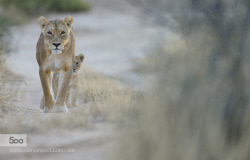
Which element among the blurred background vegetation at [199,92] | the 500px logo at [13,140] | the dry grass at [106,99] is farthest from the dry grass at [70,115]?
the blurred background vegetation at [199,92]

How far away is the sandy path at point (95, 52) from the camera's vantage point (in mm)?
5172

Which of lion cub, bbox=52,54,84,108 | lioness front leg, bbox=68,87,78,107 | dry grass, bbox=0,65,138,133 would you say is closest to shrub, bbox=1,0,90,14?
lion cub, bbox=52,54,84,108

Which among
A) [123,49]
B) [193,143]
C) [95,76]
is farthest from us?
[123,49]

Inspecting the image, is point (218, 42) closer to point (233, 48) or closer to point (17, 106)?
point (233, 48)

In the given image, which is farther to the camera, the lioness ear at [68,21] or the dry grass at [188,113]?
the lioness ear at [68,21]

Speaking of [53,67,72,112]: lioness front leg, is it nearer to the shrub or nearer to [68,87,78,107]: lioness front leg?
[68,87,78,107]: lioness front leg

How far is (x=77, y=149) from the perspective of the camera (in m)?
5.12

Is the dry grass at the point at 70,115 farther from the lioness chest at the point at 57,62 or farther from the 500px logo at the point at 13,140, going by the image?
the lioness chest at the point at 57,62

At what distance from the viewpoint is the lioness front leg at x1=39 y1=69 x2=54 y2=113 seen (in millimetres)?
6738

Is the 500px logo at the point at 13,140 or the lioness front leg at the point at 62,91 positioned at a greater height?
the lioness front leg at the point at 62,91

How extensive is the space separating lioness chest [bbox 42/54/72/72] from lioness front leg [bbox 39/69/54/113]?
3.4 inches

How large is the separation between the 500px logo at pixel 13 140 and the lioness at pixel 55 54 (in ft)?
3.93

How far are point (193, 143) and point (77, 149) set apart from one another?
140cm

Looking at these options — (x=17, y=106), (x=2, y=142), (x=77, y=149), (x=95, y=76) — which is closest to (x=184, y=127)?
(x=77, y=149)
